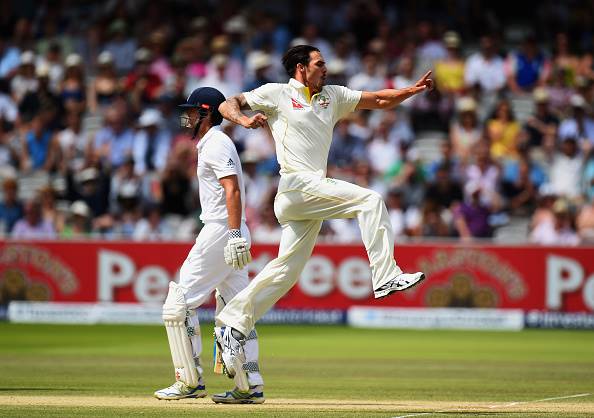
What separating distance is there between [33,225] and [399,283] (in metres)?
10.5

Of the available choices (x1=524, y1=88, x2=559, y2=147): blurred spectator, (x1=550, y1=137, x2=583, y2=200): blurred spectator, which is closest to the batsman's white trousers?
(x1=550, y1=137, x2=583, y2=200): blurred spectator

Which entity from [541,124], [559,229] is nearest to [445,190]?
[559,229]

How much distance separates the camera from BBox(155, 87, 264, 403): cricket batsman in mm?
8117

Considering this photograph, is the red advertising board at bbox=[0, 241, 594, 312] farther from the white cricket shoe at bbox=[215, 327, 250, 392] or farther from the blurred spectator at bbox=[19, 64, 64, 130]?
the white cricket shoe at bbox=[215, 327, 250, 392]

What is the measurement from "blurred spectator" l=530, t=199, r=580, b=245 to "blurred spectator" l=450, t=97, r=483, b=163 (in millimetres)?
1799

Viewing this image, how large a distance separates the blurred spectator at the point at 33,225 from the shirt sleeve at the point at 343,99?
9566 millimetres

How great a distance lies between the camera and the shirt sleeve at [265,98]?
8.15m

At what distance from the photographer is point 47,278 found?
1694cm

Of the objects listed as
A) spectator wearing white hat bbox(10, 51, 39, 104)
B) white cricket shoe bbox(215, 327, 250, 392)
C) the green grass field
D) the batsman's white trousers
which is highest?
spectator wearing white hat bbox(10, 51, 39, 104)

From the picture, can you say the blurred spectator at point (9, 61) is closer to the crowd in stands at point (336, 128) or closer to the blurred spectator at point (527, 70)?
the crowd in stands at point (336, 128)

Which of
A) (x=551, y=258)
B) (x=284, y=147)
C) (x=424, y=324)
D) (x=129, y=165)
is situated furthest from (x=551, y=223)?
(x=284, y=147)

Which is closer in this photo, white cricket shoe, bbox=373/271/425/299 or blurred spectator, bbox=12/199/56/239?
white cricket shoe, bbox=373/271/425/299

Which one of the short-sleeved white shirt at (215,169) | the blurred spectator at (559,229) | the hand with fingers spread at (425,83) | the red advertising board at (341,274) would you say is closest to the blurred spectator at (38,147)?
the red advertising board at (341,274)

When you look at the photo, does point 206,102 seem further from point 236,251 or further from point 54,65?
point 54,65
